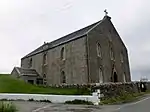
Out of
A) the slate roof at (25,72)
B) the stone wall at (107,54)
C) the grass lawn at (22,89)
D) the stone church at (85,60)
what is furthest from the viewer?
the slate roof at (25,72)

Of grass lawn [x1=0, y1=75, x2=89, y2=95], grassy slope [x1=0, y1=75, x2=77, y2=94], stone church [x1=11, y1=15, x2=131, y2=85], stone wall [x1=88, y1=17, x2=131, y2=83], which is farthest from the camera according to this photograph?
stone wall [x1=88, y1=17, x2=131, y2=83]

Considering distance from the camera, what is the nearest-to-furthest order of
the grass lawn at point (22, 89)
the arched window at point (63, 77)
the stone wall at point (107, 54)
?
the grass lawn at point (22, 89)
the stone wall at point (107, 54)
the arched window at point (63, 77)

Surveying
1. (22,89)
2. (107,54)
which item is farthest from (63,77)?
(22,89)

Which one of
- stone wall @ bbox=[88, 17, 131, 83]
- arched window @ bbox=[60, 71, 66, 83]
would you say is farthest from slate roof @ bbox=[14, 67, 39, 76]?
stone wall @ bbox=[88, 17, 131, 83]

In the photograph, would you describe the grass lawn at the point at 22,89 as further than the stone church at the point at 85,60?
No

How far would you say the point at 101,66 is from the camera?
32.2 meters

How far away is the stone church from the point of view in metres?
30.4

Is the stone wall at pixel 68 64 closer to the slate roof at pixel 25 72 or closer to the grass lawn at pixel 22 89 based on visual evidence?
the slate roof at pixel 25 72

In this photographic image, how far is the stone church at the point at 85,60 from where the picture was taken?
30438 millimetres

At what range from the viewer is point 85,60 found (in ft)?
98.4

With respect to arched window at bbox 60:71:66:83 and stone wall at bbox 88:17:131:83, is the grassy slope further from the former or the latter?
arched window at bbox 60:71:66:83

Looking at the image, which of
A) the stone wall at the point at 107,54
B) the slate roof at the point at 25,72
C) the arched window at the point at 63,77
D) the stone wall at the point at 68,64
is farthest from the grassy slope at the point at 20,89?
the slate roof at the point at 25,72

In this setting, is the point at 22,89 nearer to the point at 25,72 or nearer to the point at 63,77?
the point at 63,77

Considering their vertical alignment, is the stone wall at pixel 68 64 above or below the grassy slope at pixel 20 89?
above
